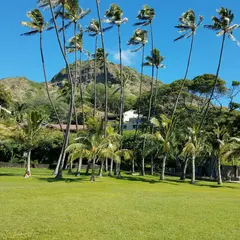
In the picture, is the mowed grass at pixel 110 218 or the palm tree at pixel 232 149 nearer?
the mowed grass at pixel 110 218

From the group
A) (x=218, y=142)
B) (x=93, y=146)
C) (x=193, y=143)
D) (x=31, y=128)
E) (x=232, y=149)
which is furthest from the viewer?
(x=218, y=142)

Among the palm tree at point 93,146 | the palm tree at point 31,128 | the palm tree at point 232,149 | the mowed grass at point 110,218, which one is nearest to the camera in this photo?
the mowed grass at point 110,218

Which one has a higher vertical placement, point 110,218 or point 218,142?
point 218,142

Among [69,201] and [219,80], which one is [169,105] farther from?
[69,201]

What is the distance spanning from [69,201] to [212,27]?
23.3m

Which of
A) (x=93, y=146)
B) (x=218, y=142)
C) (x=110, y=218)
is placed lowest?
(x=110, y=218)

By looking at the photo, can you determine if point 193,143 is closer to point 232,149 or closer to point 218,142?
point 218,142

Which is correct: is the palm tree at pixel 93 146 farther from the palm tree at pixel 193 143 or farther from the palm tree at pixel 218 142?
the palm tree at pixel 218 142

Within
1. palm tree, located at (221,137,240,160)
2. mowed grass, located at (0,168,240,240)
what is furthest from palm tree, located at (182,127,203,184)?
mowed grass, located at (0,168,240,240)

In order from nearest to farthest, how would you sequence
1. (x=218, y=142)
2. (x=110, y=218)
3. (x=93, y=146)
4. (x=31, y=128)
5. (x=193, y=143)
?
1. (x=110, y=218)
2. (x=93, y=146)
3. (x=31, y=128)
4. (x=193, y=143)
5. (x=218, y=142)

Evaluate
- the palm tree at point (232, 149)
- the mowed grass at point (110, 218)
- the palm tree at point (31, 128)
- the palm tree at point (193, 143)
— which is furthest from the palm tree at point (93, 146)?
the palm tree at point (232, 149)

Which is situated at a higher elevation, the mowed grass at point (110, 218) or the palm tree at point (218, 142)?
the palm tree at point (218, 142)

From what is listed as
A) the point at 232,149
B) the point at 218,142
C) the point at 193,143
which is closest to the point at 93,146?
the point at 193,143

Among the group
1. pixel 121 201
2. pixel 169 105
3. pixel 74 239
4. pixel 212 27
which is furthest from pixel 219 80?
pixel 74 239
